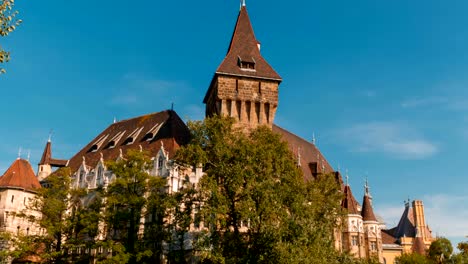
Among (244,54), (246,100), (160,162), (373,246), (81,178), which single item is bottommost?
(373,246)

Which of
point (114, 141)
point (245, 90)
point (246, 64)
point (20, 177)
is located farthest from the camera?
point (114, 141)

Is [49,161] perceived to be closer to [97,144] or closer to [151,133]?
[97,144]

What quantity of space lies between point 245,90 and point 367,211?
2144cm

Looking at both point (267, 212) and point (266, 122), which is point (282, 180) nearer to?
point (267, 212)

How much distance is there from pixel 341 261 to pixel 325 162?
87.8 feet

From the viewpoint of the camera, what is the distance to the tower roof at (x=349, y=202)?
51.2 m

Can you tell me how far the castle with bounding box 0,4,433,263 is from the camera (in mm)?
42188

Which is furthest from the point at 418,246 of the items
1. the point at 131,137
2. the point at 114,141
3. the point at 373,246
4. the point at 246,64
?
the point at 114,141

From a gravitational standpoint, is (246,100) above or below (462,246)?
above

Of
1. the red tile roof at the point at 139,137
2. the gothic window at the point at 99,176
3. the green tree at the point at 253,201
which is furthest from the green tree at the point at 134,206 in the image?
the gothic window at the point at 99,176

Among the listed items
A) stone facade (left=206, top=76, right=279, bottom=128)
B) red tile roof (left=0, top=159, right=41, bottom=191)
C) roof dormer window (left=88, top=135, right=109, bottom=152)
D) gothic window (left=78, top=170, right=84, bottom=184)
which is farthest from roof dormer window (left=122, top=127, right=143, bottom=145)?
stone facade (left=206, top=76, right=279, bottom=128)

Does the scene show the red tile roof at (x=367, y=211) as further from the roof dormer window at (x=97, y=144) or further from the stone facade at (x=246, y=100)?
the roof dormer window at (x=97, y=144)

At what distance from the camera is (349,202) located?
2039 inches

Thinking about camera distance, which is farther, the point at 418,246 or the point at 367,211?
the point at 418,246
